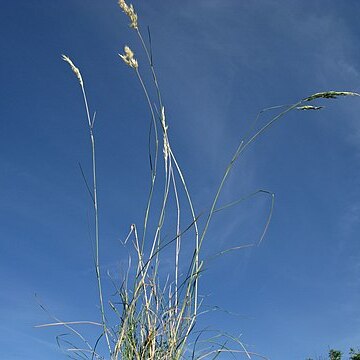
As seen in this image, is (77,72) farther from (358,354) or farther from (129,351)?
(358,354)

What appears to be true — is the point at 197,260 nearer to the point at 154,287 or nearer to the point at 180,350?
the point at 154,287

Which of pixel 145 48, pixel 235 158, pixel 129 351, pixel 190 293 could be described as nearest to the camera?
pixel 129 351

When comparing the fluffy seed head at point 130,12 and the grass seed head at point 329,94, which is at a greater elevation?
the fluffy seed head at point 130,12

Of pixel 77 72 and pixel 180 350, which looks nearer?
pixel 180 350

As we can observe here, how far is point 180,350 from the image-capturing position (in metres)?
1.83

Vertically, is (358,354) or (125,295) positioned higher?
(358,354)

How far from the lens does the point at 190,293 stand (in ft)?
6.38

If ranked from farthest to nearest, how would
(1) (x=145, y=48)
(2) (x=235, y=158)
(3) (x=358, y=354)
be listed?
(3) (x=358, y=354) → (1) (x=145, y=48) → (2) (x=235, y=158)

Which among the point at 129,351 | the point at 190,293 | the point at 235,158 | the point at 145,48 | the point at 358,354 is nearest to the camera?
the point at 129,351

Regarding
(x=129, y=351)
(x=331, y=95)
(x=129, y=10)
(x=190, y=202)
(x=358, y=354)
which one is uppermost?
(x=358, y=354)

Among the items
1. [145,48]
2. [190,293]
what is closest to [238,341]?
[190,293]

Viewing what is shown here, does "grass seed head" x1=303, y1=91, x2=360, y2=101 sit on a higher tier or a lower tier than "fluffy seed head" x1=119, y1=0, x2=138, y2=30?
lower

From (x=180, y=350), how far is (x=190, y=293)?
0.73 ft

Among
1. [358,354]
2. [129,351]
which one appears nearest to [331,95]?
[129,351]
